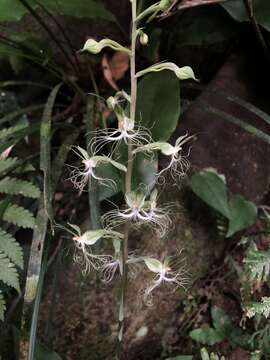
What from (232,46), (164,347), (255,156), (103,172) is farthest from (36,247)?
(232,46)

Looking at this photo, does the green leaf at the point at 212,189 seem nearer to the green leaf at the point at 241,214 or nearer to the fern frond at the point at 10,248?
the green leaf at the point at 241,214

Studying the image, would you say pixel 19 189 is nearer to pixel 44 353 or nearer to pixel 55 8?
pixel 44 353

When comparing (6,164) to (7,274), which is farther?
(6,164)

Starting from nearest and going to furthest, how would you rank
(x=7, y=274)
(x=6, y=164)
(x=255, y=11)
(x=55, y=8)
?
(x=7, y=274) < (x=6, y=164) < (x=255, y=11) < (x=55, y=8)

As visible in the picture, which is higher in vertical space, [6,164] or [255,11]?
[255,11]

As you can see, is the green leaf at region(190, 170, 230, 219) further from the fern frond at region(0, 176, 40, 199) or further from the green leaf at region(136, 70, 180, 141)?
the fern frond at region(0, 176, 40, 199)

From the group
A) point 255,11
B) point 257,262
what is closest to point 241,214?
point 257,262

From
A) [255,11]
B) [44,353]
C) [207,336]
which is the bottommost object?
[207,336]
